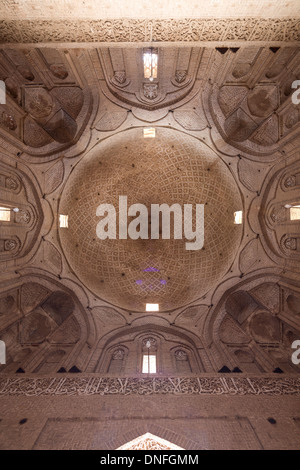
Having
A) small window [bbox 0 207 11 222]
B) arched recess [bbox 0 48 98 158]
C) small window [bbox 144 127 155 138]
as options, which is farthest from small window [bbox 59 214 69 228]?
small window [bbox 144 127 155 138]

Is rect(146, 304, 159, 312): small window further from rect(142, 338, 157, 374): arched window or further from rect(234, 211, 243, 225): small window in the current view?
rect(234, 211, 243, 225): small window

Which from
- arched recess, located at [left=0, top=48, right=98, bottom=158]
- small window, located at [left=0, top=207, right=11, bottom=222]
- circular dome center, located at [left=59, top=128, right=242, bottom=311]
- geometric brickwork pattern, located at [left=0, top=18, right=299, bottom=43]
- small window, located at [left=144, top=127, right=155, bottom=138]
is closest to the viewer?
geometric brickwork pattern, located at [left=0, top=18, right=299, bottom=43]

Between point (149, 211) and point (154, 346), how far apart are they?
5.55 m

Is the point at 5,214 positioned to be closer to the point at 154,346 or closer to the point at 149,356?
the point at 149,356

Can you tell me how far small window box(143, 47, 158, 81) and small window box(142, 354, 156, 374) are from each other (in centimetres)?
1019

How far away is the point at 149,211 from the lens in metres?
11.4

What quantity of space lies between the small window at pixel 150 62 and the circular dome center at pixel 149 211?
1.94 meters

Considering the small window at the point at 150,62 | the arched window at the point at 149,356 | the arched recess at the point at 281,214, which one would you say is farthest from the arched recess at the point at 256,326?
the small window at the point at 150,62

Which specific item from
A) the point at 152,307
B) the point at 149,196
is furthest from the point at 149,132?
the point at 152,307

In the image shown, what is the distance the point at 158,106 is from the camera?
10.2m

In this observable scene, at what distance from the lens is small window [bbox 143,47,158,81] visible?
8734 mm

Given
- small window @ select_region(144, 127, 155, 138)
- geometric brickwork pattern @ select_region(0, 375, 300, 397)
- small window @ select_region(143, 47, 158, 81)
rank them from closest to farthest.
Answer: geometric brickwork pattern @ select_region(0, 375, 300, 397)
small window @ select_region(143, 47, 158, 81)
small window @ select_region(144, 127, 155, 138)
